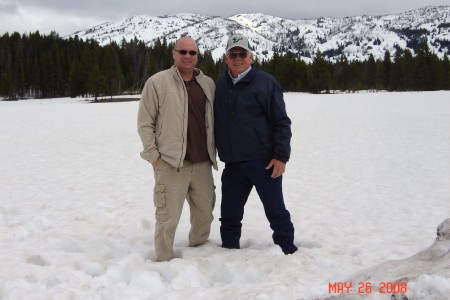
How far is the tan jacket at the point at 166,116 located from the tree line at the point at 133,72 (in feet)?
190

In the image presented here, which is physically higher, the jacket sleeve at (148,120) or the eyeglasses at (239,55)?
the eyeglasses at (239,55)

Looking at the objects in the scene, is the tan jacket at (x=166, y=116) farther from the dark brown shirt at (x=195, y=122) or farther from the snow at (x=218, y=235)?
the snow at (x=218, y=235)

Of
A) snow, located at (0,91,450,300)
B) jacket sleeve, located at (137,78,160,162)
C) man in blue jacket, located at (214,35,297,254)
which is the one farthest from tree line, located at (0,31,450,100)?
man in blue jacket, located at (214,35,297,254)

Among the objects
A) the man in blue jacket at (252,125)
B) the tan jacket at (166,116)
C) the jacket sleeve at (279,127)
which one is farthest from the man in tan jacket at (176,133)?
the jacket sleeve at (279,127)

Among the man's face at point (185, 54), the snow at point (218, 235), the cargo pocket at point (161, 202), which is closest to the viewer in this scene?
the snow at point (218, 235)

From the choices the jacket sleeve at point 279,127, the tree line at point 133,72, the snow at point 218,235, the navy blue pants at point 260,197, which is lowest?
the snow at point 218,235

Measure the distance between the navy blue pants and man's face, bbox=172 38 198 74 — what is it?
1.23 metres

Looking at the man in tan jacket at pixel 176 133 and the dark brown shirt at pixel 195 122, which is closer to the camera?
the man in tan jacket at pixel 176 133

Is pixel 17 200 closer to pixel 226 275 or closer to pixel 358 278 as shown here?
pixel 226 275

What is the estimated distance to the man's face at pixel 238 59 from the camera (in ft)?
13.7

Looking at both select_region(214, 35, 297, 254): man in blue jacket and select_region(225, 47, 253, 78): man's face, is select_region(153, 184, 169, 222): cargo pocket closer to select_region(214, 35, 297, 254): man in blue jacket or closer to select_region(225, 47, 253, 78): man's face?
select_region(214, 35, 297, 254): man in blue jacket

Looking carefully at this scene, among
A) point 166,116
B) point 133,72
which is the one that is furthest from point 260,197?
point 133,72

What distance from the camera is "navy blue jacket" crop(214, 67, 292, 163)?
4.17m

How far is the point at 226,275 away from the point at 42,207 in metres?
4.41
